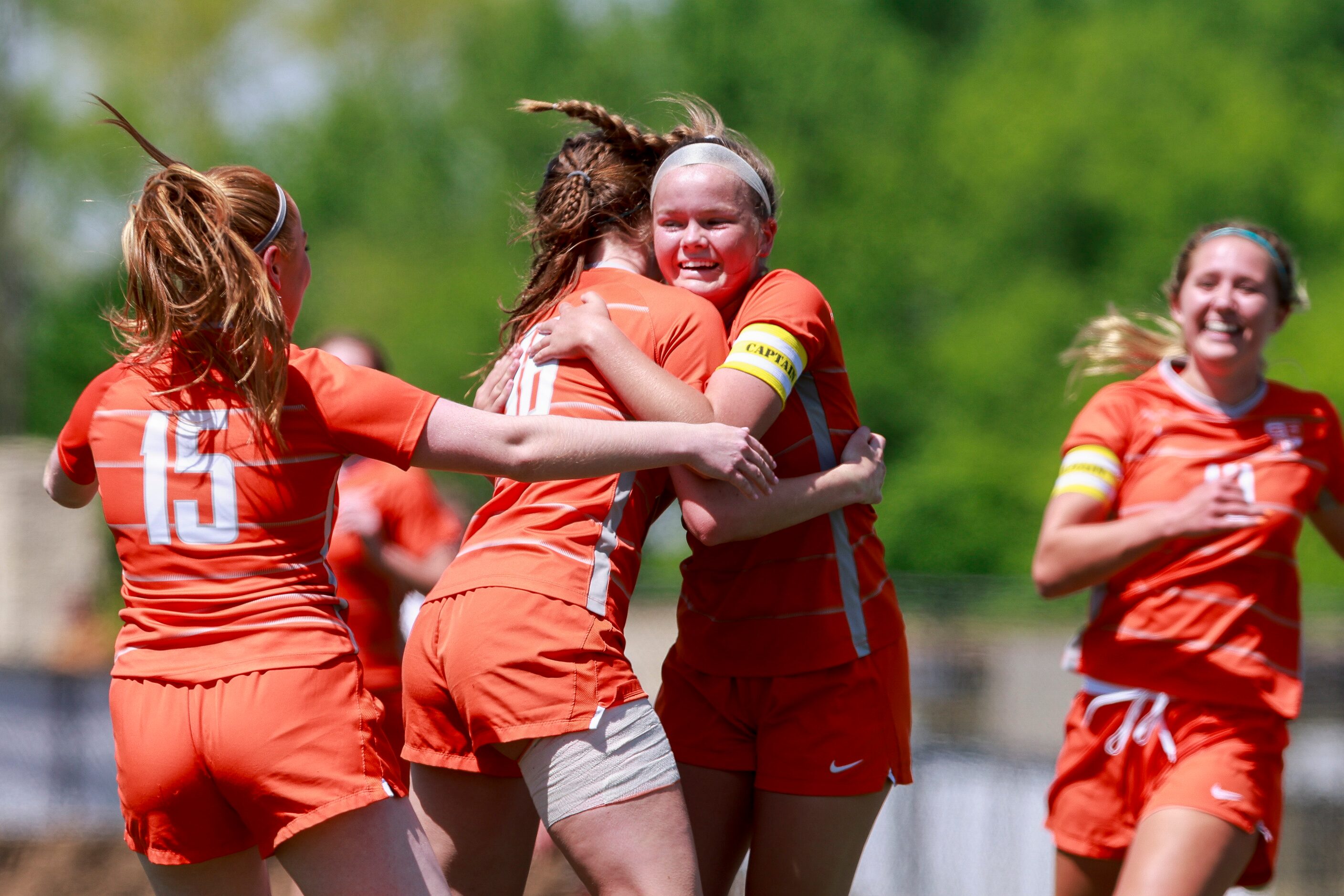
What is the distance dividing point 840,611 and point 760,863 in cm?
57

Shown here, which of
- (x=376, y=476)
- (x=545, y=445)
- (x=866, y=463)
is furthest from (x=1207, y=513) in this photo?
(x=376, y=476)

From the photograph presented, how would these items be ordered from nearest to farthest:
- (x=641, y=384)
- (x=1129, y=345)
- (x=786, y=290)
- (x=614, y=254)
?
(x=641, y=384) → (x=786, y=290) → (x=614, y=254) → (x=1129, y=345)

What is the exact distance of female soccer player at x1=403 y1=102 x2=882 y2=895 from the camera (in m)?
2.55

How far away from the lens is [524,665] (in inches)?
101

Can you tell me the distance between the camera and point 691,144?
3086 millimetres

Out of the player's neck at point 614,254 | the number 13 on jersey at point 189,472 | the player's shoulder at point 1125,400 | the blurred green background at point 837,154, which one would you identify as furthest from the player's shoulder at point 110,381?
the blurred green background at point 837,154

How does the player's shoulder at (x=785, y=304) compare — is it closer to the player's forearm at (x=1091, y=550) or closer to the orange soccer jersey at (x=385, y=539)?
the player's forearm at (x=1091, y=550)

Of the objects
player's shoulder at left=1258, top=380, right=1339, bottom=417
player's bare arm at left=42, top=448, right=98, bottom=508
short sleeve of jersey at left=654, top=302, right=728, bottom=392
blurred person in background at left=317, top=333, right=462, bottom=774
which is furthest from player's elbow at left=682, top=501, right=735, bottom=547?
blurred person in background at left=317, top=333, right=462, bottom=774

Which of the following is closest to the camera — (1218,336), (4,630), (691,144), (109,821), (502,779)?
Answer: (502,779)

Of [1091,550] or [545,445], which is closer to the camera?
[545,445]

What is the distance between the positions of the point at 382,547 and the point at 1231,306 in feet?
9.84

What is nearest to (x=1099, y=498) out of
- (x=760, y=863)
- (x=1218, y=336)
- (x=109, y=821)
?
(x=1218, y=336)

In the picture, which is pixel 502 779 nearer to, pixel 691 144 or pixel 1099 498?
pixel 691 144

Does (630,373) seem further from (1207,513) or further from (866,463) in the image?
(1207,513)
